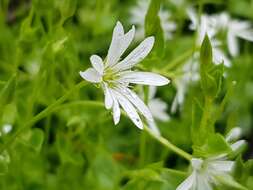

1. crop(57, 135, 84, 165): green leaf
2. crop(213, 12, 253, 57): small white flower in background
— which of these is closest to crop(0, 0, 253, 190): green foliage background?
crop(57, 135, 84, 165): green leaf

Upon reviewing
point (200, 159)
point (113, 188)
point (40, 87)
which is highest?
point (40, 87)

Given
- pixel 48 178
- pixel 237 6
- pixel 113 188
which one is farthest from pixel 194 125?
pixel 237 6

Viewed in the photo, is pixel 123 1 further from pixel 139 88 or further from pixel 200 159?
pixel 200 159

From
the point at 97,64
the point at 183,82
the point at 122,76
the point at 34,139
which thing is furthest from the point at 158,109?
the point at 97,64

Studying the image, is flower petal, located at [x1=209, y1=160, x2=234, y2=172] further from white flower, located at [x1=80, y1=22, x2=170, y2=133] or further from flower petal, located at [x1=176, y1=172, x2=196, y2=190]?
white flower, located at [x1=80, y1=22, x2=170, y2=133]

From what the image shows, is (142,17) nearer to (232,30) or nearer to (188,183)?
(232,30)
